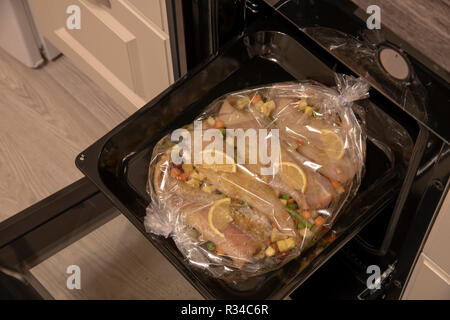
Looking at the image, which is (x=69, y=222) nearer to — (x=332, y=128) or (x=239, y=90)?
(x=239, y=90)

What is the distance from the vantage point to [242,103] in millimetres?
986

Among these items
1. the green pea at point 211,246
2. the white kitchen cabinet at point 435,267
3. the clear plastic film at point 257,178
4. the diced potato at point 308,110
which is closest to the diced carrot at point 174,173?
the clear plastic film at point 257,178

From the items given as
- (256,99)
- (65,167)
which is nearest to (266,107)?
(256,99)

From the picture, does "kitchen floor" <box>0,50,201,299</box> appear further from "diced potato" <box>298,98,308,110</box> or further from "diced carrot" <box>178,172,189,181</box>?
"diced potato" <box>298,98,308,110</box>

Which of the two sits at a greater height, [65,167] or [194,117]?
[194,117]

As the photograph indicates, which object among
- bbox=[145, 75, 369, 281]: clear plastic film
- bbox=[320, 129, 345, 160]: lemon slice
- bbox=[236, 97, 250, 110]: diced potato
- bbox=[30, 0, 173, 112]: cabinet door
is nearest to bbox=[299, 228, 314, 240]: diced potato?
bbox=[145, 75, 369, 281]: clear plastic film

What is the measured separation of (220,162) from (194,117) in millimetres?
123

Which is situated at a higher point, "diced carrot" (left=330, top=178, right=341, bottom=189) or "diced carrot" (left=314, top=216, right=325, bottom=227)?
"diced carrot" (left=330, top=178, right=341, bottom=189)

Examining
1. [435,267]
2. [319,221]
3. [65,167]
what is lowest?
[65,167]

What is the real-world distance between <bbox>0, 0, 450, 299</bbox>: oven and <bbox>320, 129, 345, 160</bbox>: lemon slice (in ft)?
0.19

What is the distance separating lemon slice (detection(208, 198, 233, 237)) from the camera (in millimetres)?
873

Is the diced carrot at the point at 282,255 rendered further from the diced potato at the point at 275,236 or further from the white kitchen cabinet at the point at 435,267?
the white kitchen cabinet at the point at 435,267

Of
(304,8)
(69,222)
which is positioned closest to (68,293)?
(69,222)

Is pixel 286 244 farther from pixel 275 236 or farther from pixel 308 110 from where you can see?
pixel 308 110
